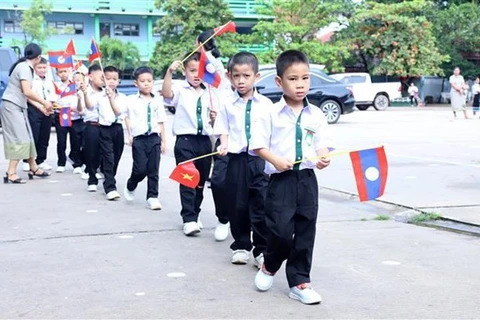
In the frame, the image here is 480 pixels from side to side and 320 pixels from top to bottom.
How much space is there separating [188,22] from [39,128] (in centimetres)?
2486

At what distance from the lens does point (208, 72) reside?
604 centimetres

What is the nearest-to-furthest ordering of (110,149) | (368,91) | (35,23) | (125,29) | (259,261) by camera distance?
(259,261), (110,149), (368,91), (35,23), (125,29)

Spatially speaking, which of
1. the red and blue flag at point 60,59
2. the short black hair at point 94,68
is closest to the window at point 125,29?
the red and blue flag at point 60,59

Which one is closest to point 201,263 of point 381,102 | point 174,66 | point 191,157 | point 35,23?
point 191,157

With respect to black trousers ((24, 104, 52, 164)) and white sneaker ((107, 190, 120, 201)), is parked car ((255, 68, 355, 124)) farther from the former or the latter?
white sneaker ((107, 190, 120, 201))

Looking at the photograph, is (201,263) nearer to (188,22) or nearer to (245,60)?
(245,60)

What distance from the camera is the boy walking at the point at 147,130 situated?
300 inches

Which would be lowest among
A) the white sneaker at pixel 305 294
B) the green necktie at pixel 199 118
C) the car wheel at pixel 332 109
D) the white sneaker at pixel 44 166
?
the white sneaker at pixel 44 166

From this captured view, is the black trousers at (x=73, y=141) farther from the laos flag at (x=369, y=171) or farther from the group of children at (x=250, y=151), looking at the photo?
the laos flag at (x=369, y=171)

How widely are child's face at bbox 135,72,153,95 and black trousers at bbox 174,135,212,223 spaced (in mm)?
1261

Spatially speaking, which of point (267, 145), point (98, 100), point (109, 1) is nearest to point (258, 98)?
point (267, 145)

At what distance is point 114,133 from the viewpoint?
8.71 metres

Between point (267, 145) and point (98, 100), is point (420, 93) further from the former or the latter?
point (267, 145)

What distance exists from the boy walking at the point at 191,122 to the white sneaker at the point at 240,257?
106 centimetres
